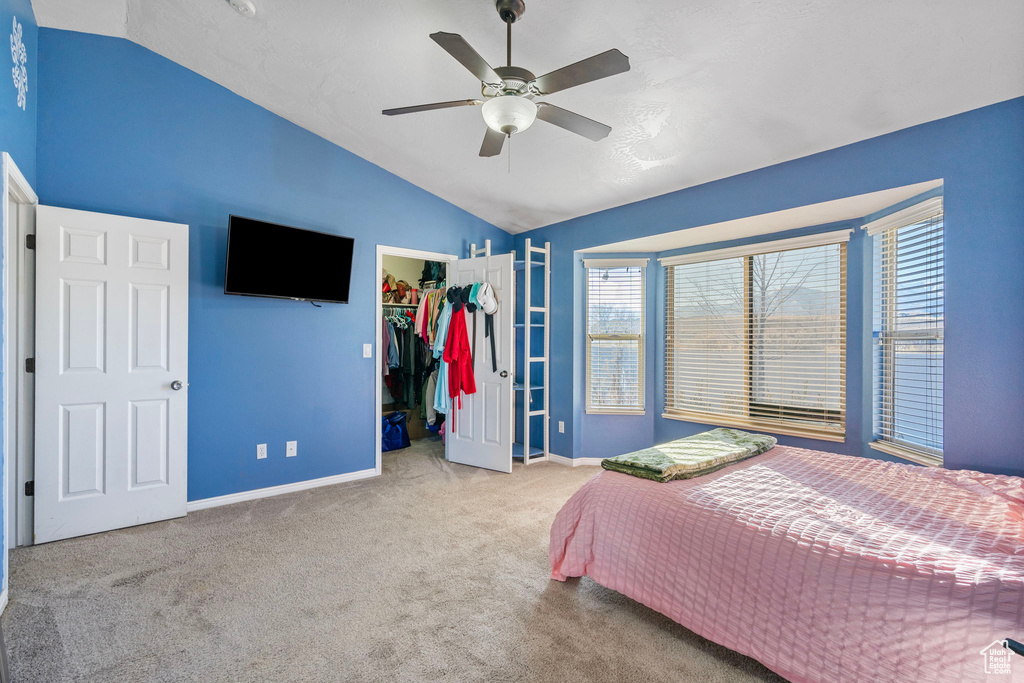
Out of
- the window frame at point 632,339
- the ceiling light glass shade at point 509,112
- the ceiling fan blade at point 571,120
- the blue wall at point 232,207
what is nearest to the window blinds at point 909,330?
the window frame at point 632,339

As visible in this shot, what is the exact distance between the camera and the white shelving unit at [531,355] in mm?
4316

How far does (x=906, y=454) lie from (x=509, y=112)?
2.97m

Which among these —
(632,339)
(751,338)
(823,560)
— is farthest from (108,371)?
(751,338)

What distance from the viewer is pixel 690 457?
7.34ft

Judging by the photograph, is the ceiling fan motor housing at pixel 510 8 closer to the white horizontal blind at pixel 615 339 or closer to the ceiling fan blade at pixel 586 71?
the ceiling fan blade at pixel 586 71

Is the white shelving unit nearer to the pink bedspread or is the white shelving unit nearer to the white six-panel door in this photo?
the pink bedspread

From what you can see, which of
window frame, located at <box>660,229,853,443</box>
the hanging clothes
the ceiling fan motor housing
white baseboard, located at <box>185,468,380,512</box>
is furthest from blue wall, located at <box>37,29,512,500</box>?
window frame, located at <box>660,229,853,443</box>

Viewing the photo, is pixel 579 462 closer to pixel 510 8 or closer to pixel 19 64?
pixel 510 8

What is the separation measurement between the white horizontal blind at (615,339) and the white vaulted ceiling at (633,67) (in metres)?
0.96

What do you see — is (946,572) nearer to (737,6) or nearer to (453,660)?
(453,660)

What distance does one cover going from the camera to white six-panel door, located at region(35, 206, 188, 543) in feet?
8.64

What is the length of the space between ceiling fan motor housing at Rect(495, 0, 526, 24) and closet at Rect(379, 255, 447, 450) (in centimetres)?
312

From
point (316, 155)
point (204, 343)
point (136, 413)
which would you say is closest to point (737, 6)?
point (316, 155)

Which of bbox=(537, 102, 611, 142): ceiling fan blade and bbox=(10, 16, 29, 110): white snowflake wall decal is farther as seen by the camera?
bbox=(10, 16, 29, 110): white snowflake wall decal
